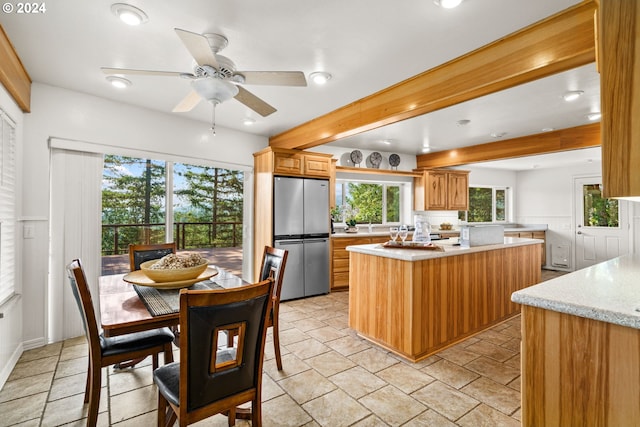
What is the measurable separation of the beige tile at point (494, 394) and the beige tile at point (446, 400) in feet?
0.27

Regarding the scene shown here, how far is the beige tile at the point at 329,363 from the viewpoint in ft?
8.35

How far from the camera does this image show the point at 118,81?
9.35ft

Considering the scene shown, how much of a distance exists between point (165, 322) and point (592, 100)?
4.35m

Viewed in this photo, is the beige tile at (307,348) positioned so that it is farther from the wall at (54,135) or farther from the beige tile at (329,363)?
the wall at (54,135)

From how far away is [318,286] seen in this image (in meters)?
4.78

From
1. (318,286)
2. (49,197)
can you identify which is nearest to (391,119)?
(318,286)

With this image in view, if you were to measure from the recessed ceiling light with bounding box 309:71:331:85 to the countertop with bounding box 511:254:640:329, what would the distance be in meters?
2.16

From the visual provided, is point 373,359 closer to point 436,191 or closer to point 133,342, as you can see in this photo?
point 133,342

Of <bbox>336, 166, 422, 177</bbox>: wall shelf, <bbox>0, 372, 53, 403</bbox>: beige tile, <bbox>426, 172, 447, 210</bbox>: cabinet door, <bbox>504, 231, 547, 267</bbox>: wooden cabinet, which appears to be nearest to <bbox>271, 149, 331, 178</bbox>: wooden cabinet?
<bbox>336, 166, 422, 177</bbox>: wall shelf

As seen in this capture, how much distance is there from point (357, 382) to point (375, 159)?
4.33 metres

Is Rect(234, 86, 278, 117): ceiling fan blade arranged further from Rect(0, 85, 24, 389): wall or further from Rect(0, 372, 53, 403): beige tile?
Rect(0, 372, 53, 403): beige tile

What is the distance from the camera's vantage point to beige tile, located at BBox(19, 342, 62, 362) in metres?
2.73

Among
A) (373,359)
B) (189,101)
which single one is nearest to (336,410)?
(373,359)

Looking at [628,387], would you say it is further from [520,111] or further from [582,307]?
[520,111]
